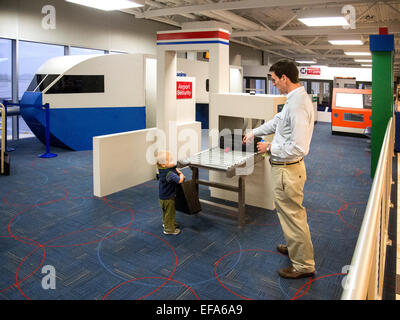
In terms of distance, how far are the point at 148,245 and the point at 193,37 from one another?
3.35m

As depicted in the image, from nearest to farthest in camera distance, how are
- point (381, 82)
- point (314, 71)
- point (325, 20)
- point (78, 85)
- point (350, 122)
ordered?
point (381, 82) → point (325, 20) → point (78, 85) → point (350, 122) → point (314, 71)

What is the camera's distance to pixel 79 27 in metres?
10.6

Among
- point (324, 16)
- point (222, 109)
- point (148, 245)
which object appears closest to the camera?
point (148, 245)

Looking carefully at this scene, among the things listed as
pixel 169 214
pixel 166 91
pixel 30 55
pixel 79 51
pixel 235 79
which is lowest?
pixel 169 214

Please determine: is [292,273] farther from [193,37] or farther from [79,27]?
[79,27]

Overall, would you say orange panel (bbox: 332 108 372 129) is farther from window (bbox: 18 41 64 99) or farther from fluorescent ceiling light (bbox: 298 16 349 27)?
window (bbox: 18 41 64 99)

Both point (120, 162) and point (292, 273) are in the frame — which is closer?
point (292, 273)

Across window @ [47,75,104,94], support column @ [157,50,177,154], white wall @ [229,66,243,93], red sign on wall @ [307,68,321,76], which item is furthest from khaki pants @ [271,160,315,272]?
red sign on wall @ [307,68,321,76]

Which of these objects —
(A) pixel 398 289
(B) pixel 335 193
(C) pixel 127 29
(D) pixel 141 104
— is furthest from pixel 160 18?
(A) pixel 398 289

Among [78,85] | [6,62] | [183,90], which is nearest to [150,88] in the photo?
[78,85]

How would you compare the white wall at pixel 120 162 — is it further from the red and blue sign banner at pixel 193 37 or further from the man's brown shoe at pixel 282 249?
the man's brown shoe at pixel 282 249

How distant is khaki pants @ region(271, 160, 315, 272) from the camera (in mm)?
2910

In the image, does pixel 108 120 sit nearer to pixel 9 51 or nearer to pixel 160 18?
pixel 9 51

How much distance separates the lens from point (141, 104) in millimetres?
8766
